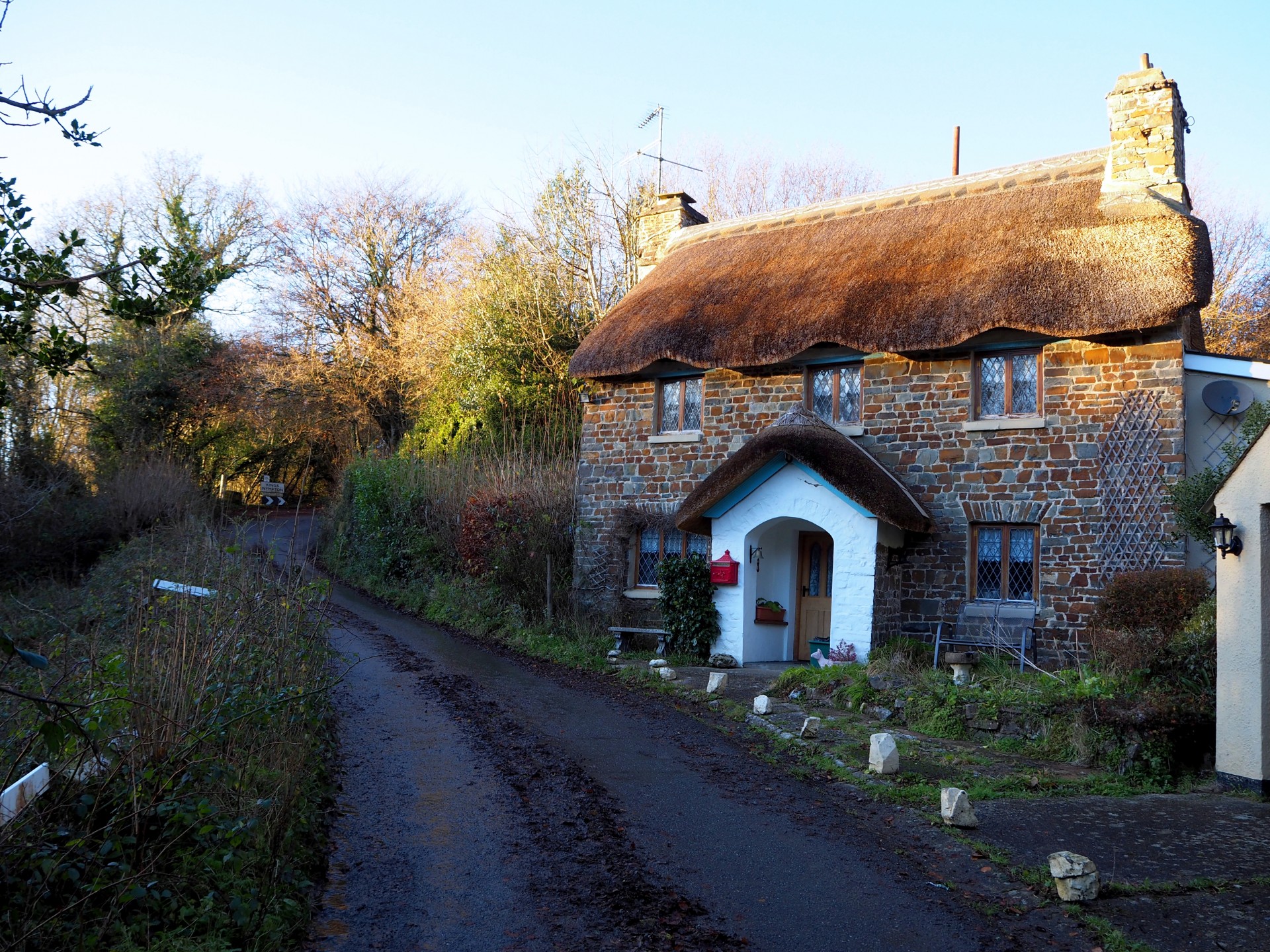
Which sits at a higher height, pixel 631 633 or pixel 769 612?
pixel 769 612

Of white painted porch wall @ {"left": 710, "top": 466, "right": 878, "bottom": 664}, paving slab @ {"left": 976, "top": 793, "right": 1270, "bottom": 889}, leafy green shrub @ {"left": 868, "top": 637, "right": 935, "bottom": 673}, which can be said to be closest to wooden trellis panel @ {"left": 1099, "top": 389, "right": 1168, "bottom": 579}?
leafy green shrub @ {"left": 868, "top": 637, "right": 935, "bottom": 673}

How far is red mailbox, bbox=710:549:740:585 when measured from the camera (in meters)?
13.4

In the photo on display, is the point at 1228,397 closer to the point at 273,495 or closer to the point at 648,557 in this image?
the point at 648,557

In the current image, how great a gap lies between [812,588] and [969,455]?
2.95 meters

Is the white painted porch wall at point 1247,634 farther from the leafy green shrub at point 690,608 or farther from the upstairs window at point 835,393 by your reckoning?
the leafy green shrub at point 690,608

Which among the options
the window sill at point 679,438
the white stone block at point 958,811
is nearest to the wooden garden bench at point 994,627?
the window sill at point 679,438

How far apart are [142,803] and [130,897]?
78 cm

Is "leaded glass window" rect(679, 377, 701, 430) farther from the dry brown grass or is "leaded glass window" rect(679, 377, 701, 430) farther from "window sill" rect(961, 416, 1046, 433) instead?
the dry brown grass

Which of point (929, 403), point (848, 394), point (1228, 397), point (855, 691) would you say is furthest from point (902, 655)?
point (1228, 397)

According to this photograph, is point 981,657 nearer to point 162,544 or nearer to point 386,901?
point 386,901

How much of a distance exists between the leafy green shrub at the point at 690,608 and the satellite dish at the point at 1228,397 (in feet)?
21.4

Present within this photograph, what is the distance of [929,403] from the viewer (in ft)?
42.9

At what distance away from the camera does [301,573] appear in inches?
312

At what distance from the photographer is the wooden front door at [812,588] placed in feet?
46.2
